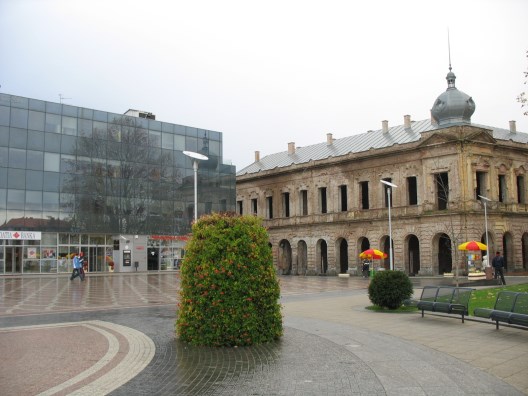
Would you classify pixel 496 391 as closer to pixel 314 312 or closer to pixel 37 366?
pixel 37 366

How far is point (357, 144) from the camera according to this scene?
201ft

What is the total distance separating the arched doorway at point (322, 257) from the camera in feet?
197

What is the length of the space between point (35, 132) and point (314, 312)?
39.6 metres

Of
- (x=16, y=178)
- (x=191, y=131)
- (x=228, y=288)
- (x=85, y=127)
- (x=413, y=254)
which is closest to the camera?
(x=228, y=288)

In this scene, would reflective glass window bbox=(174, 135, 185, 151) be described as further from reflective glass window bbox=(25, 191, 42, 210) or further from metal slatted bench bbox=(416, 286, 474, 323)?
metal slatted bench bbox=(416, 286, 474, 323)

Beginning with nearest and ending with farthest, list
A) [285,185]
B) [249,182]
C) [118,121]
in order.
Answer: [118,121] → [285,185] → [249,182]

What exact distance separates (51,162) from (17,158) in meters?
2.96

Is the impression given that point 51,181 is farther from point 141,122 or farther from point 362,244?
point 362,244

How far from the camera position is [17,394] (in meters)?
7.59

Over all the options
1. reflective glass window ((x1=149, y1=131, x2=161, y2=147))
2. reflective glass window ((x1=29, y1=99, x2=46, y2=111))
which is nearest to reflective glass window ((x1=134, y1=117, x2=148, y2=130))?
reflective glass window ((x1=149, y1=131, x2=161, y2=147))

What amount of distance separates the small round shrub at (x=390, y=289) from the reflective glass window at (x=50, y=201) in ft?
127

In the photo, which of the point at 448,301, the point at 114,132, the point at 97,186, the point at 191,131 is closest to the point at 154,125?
the point at 114,132

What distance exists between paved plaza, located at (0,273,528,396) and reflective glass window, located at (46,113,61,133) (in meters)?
37.5

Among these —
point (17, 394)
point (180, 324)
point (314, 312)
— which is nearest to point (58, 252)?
point (314, 312)
